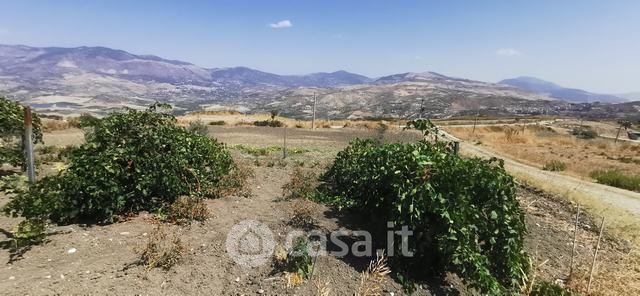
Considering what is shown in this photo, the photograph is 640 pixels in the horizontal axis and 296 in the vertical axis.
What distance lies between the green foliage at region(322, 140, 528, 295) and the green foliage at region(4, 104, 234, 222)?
400 centimetres

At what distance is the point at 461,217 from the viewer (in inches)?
210

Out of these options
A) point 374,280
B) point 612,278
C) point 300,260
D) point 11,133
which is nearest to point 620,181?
point 612,278

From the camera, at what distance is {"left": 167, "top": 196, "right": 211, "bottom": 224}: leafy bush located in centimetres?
691

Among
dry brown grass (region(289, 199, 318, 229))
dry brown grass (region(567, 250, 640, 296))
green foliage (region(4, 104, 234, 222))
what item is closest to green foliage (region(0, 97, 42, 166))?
green foliage (region(4, 104, 234, 222))

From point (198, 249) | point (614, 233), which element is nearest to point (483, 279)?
point (198, 249)

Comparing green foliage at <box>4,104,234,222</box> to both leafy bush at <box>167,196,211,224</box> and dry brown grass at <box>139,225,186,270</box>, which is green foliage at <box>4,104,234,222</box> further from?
dry brown grass at <box>139,225,186,270</box>

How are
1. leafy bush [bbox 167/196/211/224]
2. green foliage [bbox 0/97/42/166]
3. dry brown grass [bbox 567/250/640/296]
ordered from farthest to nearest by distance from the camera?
green foliage [bbox 0/97/42/166], leafy bush [bbox 167/196/211/224], dry brown grass [bbox 567/250/640/296]

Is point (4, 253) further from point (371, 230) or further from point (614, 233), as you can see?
point (614, 233)

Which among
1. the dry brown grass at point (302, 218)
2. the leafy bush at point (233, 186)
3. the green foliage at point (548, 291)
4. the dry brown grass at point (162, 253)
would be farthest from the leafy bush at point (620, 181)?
the dry brown grass at point (162, 253)

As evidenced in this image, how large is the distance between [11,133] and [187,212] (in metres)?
5.52

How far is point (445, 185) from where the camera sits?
565cm

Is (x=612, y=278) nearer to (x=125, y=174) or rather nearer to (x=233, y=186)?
(x=233, y=186)

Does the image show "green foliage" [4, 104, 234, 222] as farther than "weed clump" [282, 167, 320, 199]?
No

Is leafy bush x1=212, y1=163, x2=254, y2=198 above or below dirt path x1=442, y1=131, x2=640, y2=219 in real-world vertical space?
above
